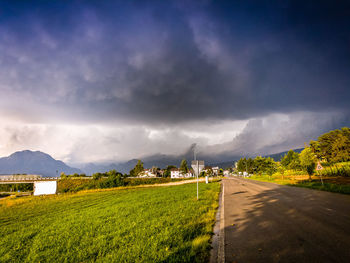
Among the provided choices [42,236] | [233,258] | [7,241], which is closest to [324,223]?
[233,258]

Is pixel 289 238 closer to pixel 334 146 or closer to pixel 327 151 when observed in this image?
pixel 334 146

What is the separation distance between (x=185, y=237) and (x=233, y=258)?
5.89ft

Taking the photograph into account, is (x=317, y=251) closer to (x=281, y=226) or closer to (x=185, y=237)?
(x=281, y=226)

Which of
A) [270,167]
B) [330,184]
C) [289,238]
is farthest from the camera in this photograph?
[270,167]

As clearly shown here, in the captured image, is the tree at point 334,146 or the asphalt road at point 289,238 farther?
the tree at point 334,146

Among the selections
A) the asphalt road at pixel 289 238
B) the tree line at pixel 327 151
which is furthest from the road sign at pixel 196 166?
the tree line at pixel 327 151

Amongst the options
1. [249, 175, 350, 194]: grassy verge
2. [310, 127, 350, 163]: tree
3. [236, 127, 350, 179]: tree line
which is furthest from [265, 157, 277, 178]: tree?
[249, 175, 350, 194]: grassy verge

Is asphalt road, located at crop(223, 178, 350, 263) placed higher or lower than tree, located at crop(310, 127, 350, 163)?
lower

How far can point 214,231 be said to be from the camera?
244 inches

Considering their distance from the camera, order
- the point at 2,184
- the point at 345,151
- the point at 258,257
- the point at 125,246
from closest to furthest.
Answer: the point at 258,257, the point at 125,246, the point at 345,151, the point at 2,184

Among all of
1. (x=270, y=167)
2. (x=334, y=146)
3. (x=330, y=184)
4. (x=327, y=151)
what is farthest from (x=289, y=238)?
(x=270, y=167)

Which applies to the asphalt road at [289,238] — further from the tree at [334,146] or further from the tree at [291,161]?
the tree at [291,161]

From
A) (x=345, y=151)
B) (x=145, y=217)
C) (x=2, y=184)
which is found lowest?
(x=2, y=184)

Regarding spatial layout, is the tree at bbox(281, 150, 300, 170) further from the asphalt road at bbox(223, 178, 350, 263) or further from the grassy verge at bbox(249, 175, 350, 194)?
the asphalt road at bbox(223, 178, 350, 263)
